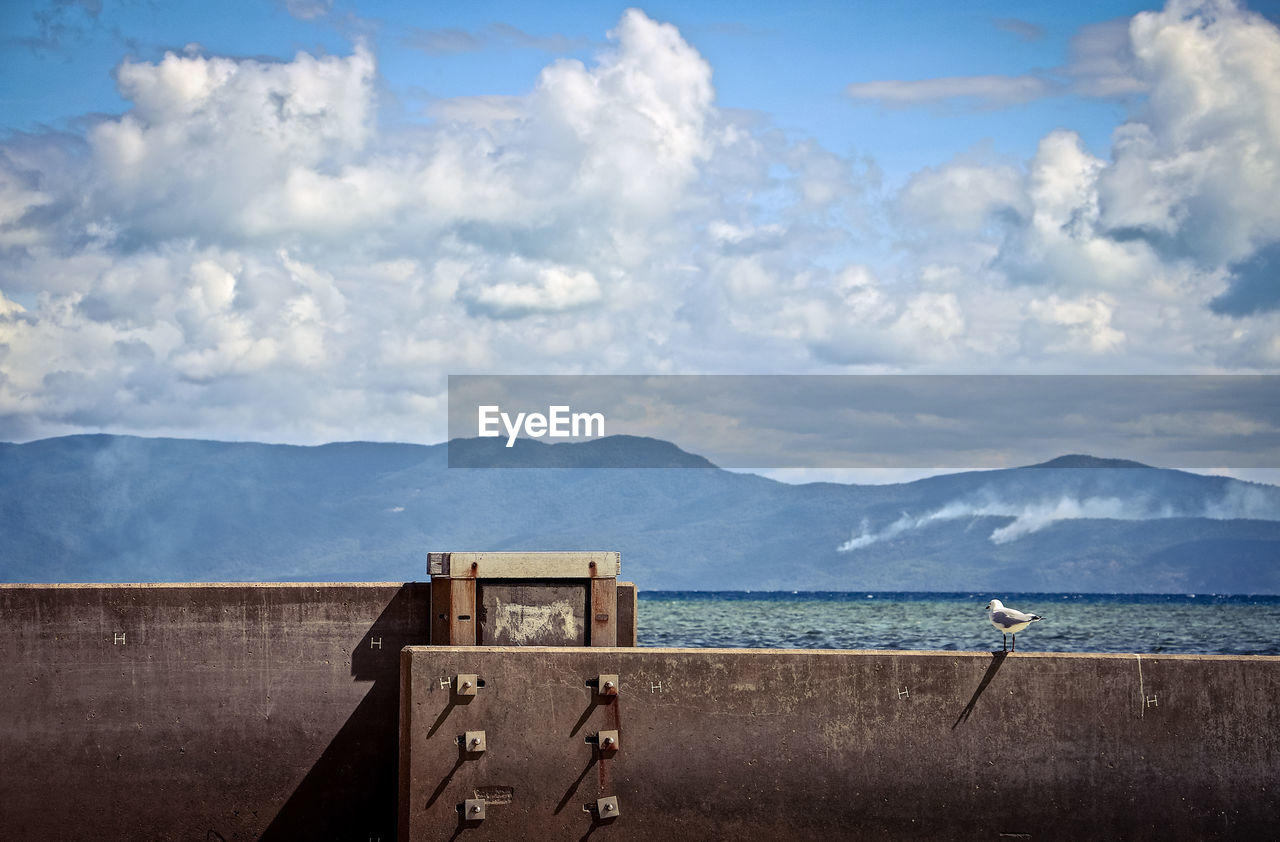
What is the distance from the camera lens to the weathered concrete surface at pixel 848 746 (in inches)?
321

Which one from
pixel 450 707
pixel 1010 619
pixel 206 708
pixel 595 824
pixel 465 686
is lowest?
pixel 595 824

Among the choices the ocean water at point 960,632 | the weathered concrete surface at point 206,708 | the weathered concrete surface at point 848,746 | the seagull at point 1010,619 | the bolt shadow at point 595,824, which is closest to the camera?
the weathered concrete surface at point 848,746

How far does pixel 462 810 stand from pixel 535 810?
0.44 m

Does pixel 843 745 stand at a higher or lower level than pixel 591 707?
lower

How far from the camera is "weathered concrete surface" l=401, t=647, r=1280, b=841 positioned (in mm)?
8156

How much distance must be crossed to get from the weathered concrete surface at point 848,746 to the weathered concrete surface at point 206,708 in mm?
1709

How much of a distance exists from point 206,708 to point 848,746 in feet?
15.3

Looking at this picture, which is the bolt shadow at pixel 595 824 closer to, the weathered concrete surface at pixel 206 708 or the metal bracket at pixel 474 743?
the metal bracket at pixel 474 743

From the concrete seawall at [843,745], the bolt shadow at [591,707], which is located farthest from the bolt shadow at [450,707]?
the bolt shadow at [591,707]

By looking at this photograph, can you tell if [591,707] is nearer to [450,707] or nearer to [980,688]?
[450,707]

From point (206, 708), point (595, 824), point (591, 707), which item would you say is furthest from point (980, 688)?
point (206, 708)

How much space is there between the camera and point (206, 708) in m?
9.97

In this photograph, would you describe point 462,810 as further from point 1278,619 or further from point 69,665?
point 1278,619

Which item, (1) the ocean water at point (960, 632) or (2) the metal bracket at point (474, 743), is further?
(1) the ocean water at point (960, 632)
